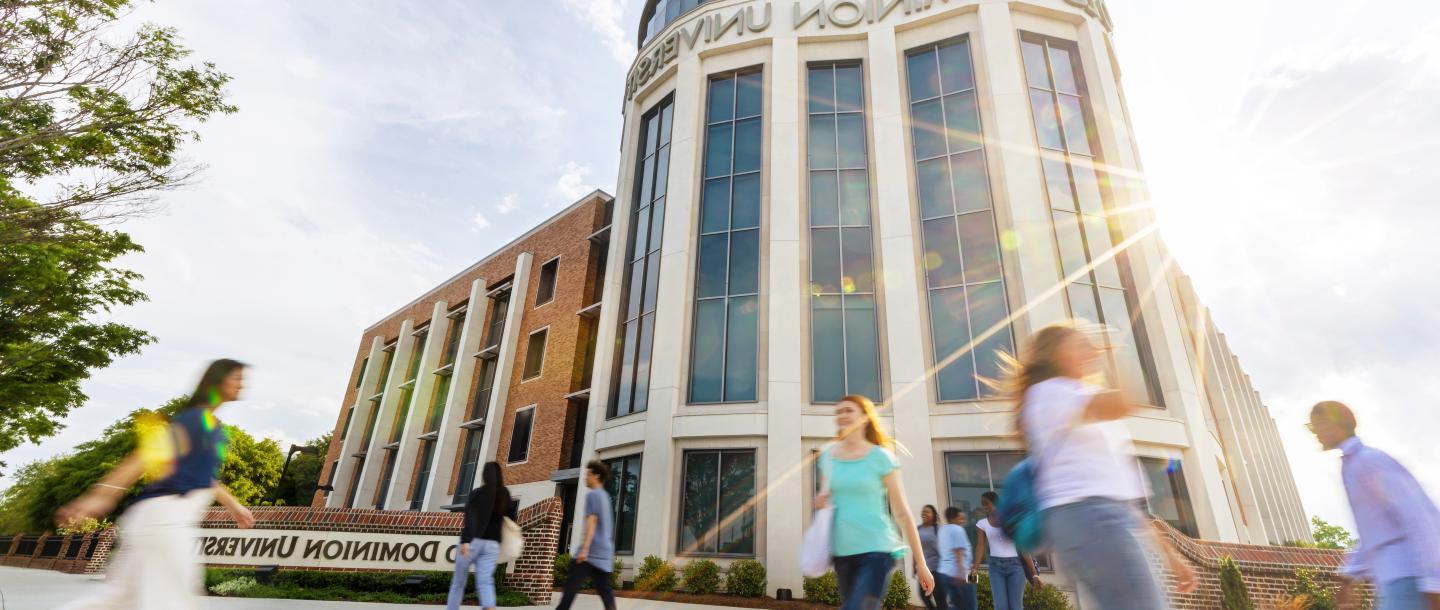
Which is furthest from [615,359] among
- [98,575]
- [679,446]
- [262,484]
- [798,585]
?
[262,484]

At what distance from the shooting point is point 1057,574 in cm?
1280

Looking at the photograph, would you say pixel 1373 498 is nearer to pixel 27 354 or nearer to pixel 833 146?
pixel 833 146

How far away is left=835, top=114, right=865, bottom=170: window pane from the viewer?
58.9 feet

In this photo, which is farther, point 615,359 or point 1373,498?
point 615,359

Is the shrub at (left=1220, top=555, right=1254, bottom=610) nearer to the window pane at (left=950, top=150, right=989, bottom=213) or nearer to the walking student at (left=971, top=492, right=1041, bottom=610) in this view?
the walking student at (left=971, top=492, right=1041, bottom=610)

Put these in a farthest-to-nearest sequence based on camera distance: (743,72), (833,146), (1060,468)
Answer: (743,72) < (833,146) < (1060,468)

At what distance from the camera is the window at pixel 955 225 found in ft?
49.0

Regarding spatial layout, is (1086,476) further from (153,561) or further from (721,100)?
(721,100)

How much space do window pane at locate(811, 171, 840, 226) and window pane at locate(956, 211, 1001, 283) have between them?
10.6 feet

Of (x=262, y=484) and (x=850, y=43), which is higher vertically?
(x=850, y=43)

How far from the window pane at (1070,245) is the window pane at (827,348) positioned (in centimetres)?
542

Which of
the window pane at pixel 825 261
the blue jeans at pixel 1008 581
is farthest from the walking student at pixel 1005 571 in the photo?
the window pane at pixel 825 261

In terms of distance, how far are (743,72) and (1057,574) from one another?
1588 cm

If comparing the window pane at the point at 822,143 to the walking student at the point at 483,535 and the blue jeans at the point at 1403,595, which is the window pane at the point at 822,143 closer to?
the walking student at the point at 483,535
